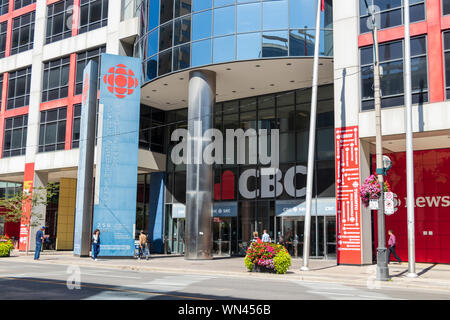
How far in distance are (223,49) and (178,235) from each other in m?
15.1

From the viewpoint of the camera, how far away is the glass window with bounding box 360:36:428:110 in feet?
73.5

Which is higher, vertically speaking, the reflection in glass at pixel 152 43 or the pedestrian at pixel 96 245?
the reflection in glass at pixel 152 43

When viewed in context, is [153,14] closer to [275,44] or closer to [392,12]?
[275,44]

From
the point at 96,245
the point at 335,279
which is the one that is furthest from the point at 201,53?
the point at 335,279

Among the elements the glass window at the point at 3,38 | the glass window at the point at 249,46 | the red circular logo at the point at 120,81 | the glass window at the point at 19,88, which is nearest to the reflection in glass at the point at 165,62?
the red circular logo at the point at 120,81

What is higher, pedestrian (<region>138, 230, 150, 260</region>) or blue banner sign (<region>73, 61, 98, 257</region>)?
blue banner sign (<region>73, 61, 98, 257</region>)

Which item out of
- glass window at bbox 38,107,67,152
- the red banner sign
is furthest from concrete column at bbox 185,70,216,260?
glass window at bbox 38,107,67,152

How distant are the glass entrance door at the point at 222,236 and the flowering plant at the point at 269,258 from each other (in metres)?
12.7

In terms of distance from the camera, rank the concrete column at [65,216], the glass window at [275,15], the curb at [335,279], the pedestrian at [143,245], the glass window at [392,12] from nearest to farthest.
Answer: the curb at [335,279], the glass window at [392,12], the glass window at [275,15], the pedestrian at [143,245], the concrete column at [65,216]

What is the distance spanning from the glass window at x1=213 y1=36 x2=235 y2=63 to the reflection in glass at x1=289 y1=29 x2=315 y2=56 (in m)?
3.36

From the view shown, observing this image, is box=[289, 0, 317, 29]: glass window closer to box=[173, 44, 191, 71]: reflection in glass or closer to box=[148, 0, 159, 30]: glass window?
box=[173, 44, 191, 71]: reflection in glass

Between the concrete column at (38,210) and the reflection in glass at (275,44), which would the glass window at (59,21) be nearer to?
the concrete column at (38,210)

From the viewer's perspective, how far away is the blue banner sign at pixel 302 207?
1098 inches
